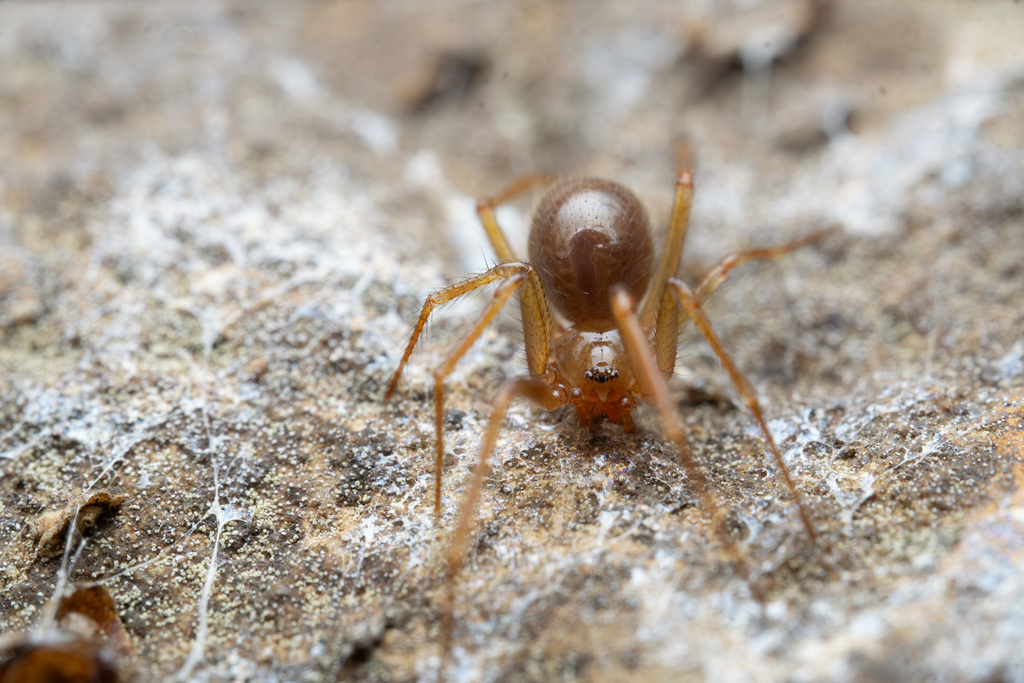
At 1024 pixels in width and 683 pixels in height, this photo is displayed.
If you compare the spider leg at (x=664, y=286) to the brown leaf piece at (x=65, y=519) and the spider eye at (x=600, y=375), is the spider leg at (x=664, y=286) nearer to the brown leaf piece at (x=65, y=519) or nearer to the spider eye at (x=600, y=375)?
the spider eye at (x=600, y=375)

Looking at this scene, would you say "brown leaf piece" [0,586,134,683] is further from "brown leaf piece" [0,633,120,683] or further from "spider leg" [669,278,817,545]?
Result: "spider leg" [669,278,817,545]

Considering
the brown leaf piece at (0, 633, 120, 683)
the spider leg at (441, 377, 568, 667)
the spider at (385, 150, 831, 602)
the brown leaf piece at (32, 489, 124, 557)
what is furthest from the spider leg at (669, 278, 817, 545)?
the brown leaf piece at (32, 489, 124, 557)

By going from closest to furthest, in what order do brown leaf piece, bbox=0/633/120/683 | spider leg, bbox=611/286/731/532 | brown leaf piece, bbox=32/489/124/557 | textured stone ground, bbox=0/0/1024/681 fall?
brown leaf piece, bbox=0/633/120/683
textured stone ground, bbox=0/0/1024/681
spider leg, bbox=611/286/731/532
brown leaf piece, bbox=32/489/124/557

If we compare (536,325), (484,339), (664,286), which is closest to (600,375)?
(536,325)

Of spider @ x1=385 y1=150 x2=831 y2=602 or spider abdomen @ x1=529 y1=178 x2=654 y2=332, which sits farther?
spider abdomen @ x1=529 y1=178 x2=654 y2=332

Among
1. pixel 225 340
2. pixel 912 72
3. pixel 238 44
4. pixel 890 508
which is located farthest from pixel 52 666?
pixel 912 72

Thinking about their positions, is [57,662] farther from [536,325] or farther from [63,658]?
[536,325]
